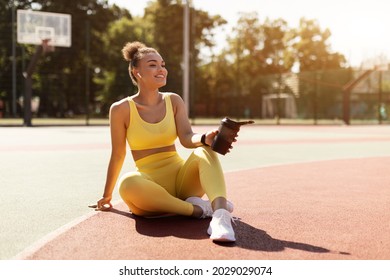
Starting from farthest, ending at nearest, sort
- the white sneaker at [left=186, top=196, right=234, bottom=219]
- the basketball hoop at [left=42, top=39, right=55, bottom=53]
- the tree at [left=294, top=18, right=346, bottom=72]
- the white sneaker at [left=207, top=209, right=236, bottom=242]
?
the tree at [left=294, top=18, right=346, bottom=72] → the basketball hoop at [left=42, top=39, right=55, bottom=53] → the white sneaker at [left=186, top=196, right=234, bottom=219] → the white sneaker at [left=207, top=209, right=236, bottom=242]

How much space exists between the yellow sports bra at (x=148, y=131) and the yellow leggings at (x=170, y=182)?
103mm

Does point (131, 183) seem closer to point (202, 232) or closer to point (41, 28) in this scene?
point (202, 232)

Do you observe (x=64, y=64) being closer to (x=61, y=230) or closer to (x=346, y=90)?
(x=346, y=90)

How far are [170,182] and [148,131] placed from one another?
1.42ft

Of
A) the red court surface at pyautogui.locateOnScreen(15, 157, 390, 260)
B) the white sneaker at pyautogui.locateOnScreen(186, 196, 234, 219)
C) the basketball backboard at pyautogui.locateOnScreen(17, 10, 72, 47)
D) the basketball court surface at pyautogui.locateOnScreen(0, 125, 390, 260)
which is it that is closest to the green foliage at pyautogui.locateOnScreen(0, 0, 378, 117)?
the basketball backboard at pyautogui.locateOnScreen(17, 10, 72, 47)

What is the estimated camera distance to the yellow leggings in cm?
369

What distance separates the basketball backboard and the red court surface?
19233 mm

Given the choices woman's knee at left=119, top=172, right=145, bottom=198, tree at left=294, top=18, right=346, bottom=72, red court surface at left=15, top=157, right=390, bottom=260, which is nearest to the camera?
red court surface at left=15, top=157, right=390, bottom=260

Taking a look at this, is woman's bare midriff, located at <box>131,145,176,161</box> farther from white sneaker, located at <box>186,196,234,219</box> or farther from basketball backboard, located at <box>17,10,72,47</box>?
basketball backboard, located at <box>17,10,72,47</box>

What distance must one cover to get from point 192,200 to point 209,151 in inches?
19.2

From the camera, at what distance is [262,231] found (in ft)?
12.3

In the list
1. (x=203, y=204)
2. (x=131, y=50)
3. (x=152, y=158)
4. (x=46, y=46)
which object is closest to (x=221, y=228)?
(x=203, y=204)

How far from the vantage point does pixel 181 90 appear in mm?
37875
